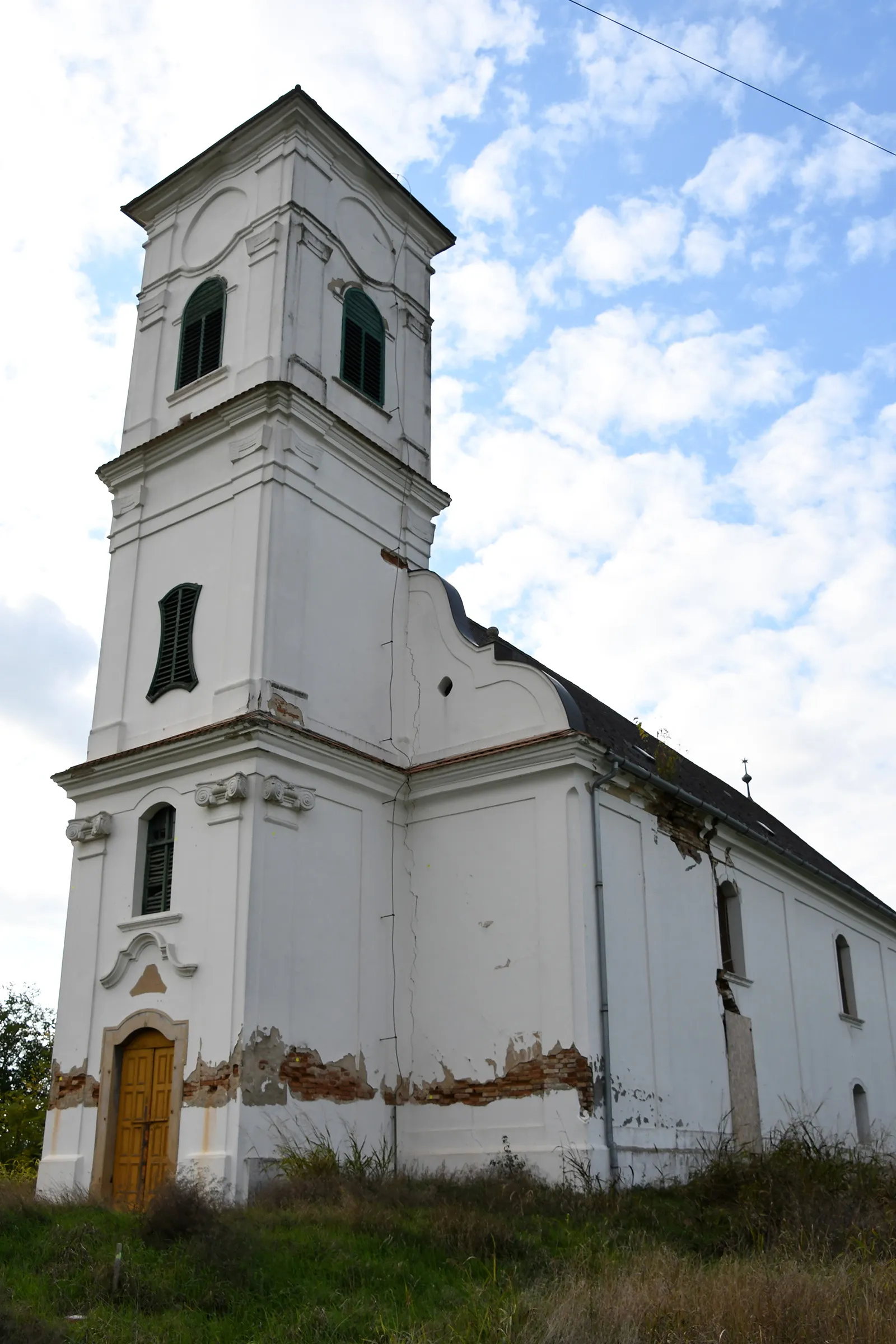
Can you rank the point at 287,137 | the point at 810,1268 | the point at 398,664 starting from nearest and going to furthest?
the point at 810,1268, the point at 398,664, the point at 287,137

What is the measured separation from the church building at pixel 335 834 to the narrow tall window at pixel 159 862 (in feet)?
0.14

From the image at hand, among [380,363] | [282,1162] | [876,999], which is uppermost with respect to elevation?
[380,363]

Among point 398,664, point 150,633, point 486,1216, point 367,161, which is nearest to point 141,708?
point 150,633

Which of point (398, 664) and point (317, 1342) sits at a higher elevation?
point (398, 664)

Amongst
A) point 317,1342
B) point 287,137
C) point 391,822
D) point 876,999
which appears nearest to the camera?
point 317,1342

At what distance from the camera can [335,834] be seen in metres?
16.5

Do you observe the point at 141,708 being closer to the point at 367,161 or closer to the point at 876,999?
the point at 367,161

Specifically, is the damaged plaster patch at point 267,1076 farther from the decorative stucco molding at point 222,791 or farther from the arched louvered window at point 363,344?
the arched louvered window at point 363,344

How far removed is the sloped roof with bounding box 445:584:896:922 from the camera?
1767 centimetres

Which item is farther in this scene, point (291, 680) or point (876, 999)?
point (876, 999)

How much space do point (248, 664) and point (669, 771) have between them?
6.28m

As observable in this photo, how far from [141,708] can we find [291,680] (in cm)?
252

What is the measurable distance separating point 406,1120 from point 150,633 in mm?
7681

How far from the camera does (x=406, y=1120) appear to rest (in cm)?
1614
